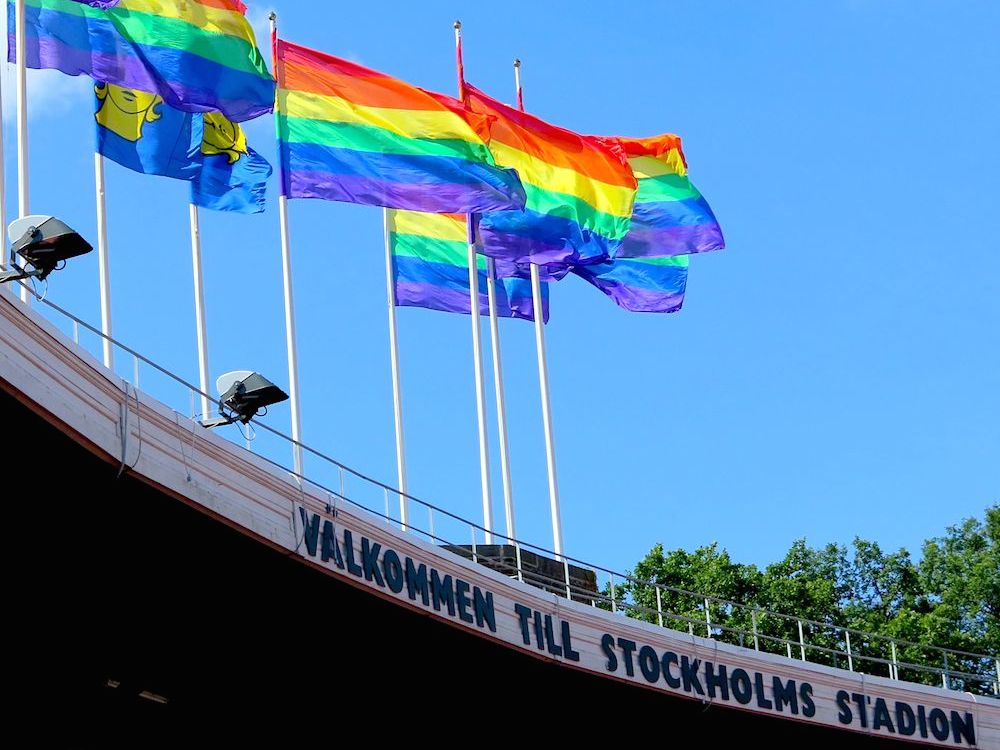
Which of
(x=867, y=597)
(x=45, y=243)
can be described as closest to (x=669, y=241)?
(x=45, y=243)

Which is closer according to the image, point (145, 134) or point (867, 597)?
point (145, 134)

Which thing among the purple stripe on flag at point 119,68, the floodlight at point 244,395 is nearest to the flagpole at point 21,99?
the purple stripe on flag at point 119,68

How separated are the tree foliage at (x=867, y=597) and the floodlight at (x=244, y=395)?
39.3m

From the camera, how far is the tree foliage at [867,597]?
64000 millimetres

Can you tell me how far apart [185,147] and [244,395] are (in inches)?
391

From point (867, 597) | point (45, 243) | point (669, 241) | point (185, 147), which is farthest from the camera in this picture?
point (867, 597)

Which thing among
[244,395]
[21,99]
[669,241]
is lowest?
[244,395]

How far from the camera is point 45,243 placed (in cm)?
2186

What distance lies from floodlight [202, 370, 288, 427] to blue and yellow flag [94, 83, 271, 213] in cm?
890

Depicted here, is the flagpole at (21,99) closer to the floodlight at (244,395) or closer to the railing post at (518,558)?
the floodlight at (244,395)

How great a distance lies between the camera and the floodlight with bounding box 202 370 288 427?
82.6 feet

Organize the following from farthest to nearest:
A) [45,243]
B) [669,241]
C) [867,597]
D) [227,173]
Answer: [867,597]
[669,241]
[227,173]
[45,243]

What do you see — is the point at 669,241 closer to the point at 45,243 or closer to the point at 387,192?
the point at 387,192

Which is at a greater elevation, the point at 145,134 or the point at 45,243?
the point at 145,134
